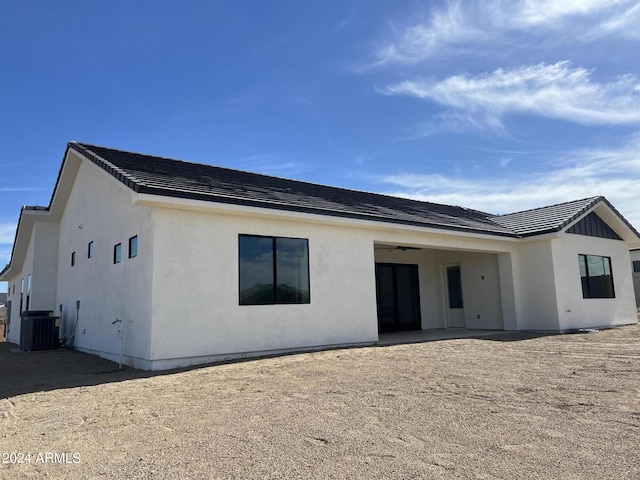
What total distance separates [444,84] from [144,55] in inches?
291

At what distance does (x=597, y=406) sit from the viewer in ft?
16.3

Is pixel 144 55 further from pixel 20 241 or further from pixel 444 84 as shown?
pixel 20 241

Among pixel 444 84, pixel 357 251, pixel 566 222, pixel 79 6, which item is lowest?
pixel 357 251

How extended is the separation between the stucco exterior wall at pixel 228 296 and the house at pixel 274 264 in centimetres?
3

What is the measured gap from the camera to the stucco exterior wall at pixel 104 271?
9039 millimetres

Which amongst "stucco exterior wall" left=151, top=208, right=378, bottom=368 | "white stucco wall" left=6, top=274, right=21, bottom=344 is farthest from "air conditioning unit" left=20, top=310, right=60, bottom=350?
"stucco exterior wall" left=151, top=208, right=378, bottom=368

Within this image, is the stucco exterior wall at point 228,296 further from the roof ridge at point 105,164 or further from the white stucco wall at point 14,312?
the white stucco wall at point 14,312

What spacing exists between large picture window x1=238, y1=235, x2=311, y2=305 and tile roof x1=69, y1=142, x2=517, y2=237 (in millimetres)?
850

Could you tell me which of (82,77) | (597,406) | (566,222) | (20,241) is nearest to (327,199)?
(82,77)

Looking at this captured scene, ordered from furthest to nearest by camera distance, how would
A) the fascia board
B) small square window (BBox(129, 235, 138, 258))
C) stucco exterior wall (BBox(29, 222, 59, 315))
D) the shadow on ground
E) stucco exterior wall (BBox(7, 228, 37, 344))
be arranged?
stucco exterior wall (BBox(7, 228, 37, 344)), stucco exterior wall (BBox(29, 222, 59, 315)), small square window (BBox(129, 235, 138, 258)), the fascia board, the shadow on ground

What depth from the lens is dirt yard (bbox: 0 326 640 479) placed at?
3.49 metres

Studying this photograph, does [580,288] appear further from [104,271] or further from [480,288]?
[104,271]

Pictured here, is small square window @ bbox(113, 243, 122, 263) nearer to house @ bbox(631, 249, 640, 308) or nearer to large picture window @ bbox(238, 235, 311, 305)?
large picture window @ bbox(238, 235, 311, 305)

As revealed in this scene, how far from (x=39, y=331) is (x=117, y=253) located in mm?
5532
